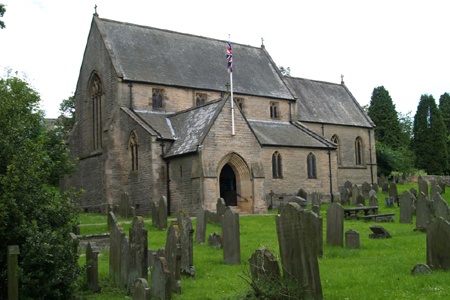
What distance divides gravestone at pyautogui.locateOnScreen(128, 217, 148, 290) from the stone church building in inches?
595

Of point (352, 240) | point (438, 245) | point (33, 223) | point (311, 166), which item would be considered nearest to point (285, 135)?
point (311, 166)

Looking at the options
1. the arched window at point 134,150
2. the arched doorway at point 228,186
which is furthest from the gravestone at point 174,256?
the arched window at point 134,150

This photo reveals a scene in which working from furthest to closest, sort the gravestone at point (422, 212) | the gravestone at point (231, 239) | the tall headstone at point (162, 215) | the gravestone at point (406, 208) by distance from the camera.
A: the tall headstone at point (162, 215) < the gravestone at point (406, 208) < the gravestone at point (422, 212) < the gravestone at point (231, 239)

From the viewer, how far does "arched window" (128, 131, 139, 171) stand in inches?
1178

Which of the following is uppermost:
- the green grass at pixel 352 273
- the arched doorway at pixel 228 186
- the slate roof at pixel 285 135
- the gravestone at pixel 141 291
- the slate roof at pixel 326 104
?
the slate roof at pixel 326 104

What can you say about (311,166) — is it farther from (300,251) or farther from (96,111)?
(300,251)

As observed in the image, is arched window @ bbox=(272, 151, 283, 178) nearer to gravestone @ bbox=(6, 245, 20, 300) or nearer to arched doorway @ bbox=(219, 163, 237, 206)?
arched doorway @ bbox=(219, 163, 237, 206)

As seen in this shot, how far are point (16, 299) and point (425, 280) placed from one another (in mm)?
7366

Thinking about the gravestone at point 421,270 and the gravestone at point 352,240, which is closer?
the gravestone at point 421,270

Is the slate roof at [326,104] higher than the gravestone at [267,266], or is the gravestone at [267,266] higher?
the slate roof at [326,104]

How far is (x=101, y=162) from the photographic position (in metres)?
32.1

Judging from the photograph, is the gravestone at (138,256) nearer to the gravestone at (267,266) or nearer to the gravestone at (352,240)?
the gravestone at (267,266)

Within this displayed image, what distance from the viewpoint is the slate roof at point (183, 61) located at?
32.6 meters

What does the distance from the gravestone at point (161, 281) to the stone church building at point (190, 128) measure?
631 inches
